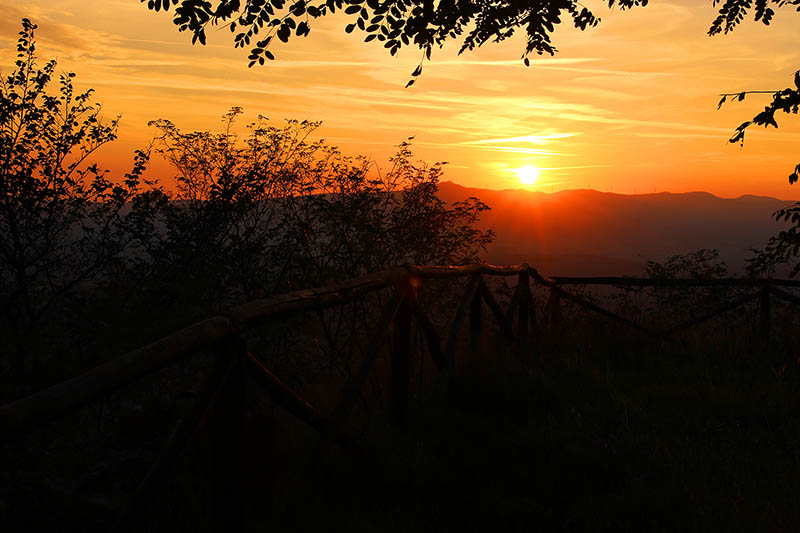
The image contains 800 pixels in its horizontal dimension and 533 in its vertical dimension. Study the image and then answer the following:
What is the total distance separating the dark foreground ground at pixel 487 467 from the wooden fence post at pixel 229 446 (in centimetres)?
36

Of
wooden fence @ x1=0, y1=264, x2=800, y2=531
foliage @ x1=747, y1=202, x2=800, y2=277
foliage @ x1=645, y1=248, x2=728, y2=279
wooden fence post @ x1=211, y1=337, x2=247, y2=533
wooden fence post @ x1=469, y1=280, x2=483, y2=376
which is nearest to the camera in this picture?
wooden fence @ x1=0, y1=264, x2=800, y2=531

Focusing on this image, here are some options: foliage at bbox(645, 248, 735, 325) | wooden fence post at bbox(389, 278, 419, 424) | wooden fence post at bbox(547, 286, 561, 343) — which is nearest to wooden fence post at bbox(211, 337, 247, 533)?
wooden fence post at bbox(389, 278, 419, 424)

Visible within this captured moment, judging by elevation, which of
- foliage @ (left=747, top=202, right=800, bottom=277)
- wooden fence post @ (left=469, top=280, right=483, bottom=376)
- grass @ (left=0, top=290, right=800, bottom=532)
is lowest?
grass @ (left=0, top=290, right=800, bottom=532)

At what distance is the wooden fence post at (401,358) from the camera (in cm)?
486

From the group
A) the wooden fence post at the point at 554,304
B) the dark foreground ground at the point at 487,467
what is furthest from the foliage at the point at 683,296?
the dark foreground ground at the point at 487,467

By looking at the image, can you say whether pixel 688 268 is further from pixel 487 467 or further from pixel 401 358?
pixel 487 467

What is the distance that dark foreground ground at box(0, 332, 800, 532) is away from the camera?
338cm

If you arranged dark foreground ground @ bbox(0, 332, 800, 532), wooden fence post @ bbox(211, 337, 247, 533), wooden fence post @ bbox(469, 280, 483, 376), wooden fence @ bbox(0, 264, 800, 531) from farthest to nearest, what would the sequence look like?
wooden fence post @ bbox(469, 280, 483, 376), dark foreground ground @ bbox(0, 332, 800, 532), wooden fence post @ bbox(211, 337, 247, 533), wooden fence @ bbox(0, 264, 800, 531)

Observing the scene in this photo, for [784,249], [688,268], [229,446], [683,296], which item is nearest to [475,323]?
[784,249]

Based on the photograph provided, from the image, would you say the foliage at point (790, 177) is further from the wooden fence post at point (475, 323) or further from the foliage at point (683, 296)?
the foliage at point (683, 296)

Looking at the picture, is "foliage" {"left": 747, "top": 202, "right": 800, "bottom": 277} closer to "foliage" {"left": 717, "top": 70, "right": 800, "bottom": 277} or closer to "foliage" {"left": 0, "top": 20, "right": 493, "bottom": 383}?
"foliage" {"left": 717, "top": 70, "right": 800, "bottom": 277}

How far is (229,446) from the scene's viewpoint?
2.81 metres

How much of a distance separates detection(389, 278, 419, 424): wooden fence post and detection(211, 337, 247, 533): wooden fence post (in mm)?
2137

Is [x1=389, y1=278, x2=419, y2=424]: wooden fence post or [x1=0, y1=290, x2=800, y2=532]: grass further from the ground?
[x1=389, y1=278, x2=419, y2=424]: wooden fence post
